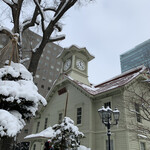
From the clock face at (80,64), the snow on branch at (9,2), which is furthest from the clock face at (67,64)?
the snow on branch at (9,2)

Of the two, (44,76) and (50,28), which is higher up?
(44,76)

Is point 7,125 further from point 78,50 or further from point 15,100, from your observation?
point 78,50

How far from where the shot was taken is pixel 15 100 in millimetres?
3811

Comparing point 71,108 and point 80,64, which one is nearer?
point 71,108

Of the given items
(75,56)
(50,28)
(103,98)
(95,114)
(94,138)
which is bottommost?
(94,138)

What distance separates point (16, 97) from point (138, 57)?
11531 millimetres

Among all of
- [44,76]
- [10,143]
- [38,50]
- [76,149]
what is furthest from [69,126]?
[44,76]

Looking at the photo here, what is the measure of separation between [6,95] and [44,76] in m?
56.1

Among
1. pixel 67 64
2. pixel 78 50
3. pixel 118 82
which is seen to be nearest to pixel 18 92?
pixel 118 82

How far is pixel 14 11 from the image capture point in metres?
8.49

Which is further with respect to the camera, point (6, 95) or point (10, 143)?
point (10, 143)

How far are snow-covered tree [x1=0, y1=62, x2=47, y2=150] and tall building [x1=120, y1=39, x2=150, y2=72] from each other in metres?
7.75

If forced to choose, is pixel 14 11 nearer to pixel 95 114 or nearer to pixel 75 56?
pixel 95 114

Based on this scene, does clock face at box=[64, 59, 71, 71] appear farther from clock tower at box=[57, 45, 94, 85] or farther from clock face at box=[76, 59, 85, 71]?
clock face at box=[76, 59, 85, 71]
